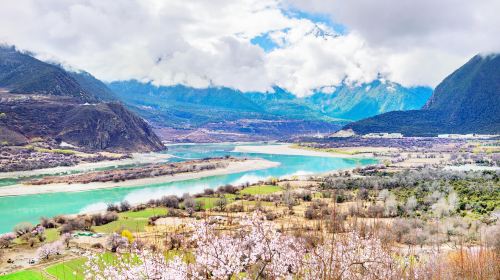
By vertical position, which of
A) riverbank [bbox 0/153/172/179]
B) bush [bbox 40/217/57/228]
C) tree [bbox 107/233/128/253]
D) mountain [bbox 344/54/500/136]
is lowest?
bush [bbox 40/217/57/228]

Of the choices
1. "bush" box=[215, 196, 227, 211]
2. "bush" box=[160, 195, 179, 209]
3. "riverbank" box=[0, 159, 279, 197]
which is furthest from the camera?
"riverbank" box=[0, 159, 279, 197]

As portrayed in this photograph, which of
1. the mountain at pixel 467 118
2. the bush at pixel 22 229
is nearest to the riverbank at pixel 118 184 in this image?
the bush at pixel 22 229

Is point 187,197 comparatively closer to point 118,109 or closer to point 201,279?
point 201,279

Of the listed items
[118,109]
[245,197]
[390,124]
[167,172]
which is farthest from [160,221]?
[390,124]

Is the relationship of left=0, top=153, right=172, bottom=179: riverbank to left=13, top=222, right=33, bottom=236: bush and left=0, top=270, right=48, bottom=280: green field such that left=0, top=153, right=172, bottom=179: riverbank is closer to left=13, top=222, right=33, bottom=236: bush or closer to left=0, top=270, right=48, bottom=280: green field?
left=13, top=222, right=33, bottom=236: bush

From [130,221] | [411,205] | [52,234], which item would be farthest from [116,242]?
[411,205]

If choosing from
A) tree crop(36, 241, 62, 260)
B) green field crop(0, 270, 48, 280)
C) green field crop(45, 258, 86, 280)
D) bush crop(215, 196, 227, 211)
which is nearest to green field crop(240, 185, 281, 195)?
bush crop(215, 196, 227, 211)

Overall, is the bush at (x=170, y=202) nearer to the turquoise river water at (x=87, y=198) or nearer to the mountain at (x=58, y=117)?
the turquoise river water at (x=87, y=198)
